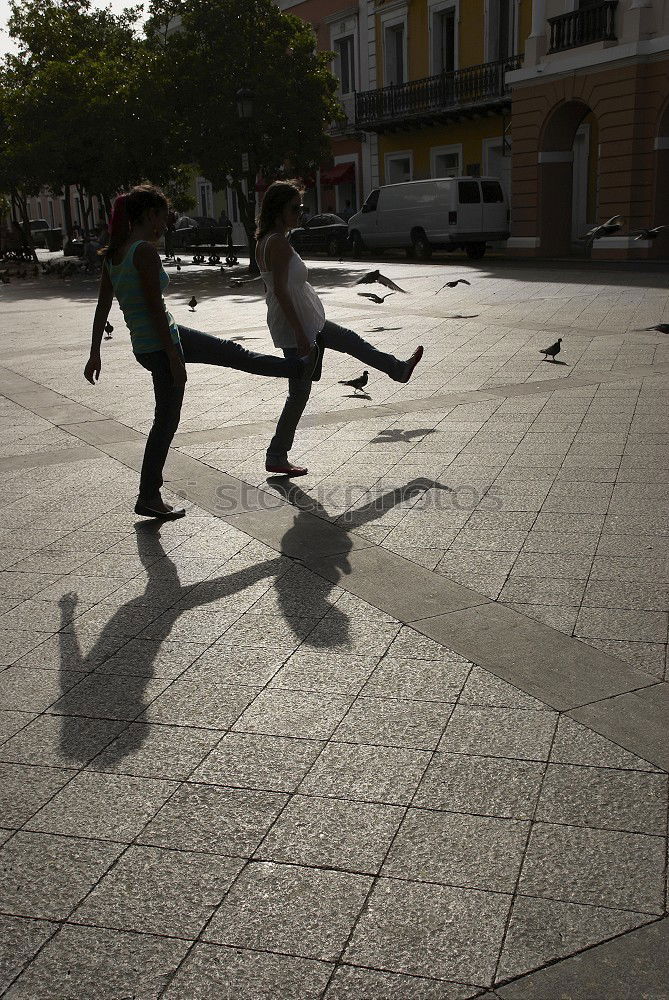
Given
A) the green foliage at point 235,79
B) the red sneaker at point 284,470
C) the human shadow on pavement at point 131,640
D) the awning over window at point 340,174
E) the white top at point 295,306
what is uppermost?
the green foliage at point 235,79

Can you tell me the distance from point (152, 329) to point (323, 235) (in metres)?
30.1

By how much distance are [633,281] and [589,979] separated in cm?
1658

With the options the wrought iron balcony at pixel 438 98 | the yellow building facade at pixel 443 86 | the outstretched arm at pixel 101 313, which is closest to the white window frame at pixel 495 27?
the yellow building facade at pixel 443 86

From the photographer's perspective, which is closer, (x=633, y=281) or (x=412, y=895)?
(x=412, y=895)

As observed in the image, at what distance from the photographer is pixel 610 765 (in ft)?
9.04

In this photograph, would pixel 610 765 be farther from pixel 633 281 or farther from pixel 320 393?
pixel 633 281

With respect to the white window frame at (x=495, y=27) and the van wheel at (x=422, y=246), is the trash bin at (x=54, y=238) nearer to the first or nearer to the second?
the white window frame at (x=495, y=27)

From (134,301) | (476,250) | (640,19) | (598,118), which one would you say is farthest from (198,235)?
(134,301)

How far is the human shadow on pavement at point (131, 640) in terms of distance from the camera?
319 cm

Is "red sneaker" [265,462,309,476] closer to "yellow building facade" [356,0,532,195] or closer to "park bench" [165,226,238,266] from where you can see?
"yellow building facade" [356,0,532,195]

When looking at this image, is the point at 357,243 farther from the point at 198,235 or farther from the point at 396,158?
the point at 198,235

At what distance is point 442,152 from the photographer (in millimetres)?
33969

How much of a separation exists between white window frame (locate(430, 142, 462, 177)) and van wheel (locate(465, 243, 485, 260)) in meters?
7.27

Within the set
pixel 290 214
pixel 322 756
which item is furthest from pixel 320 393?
pixel 322 756
